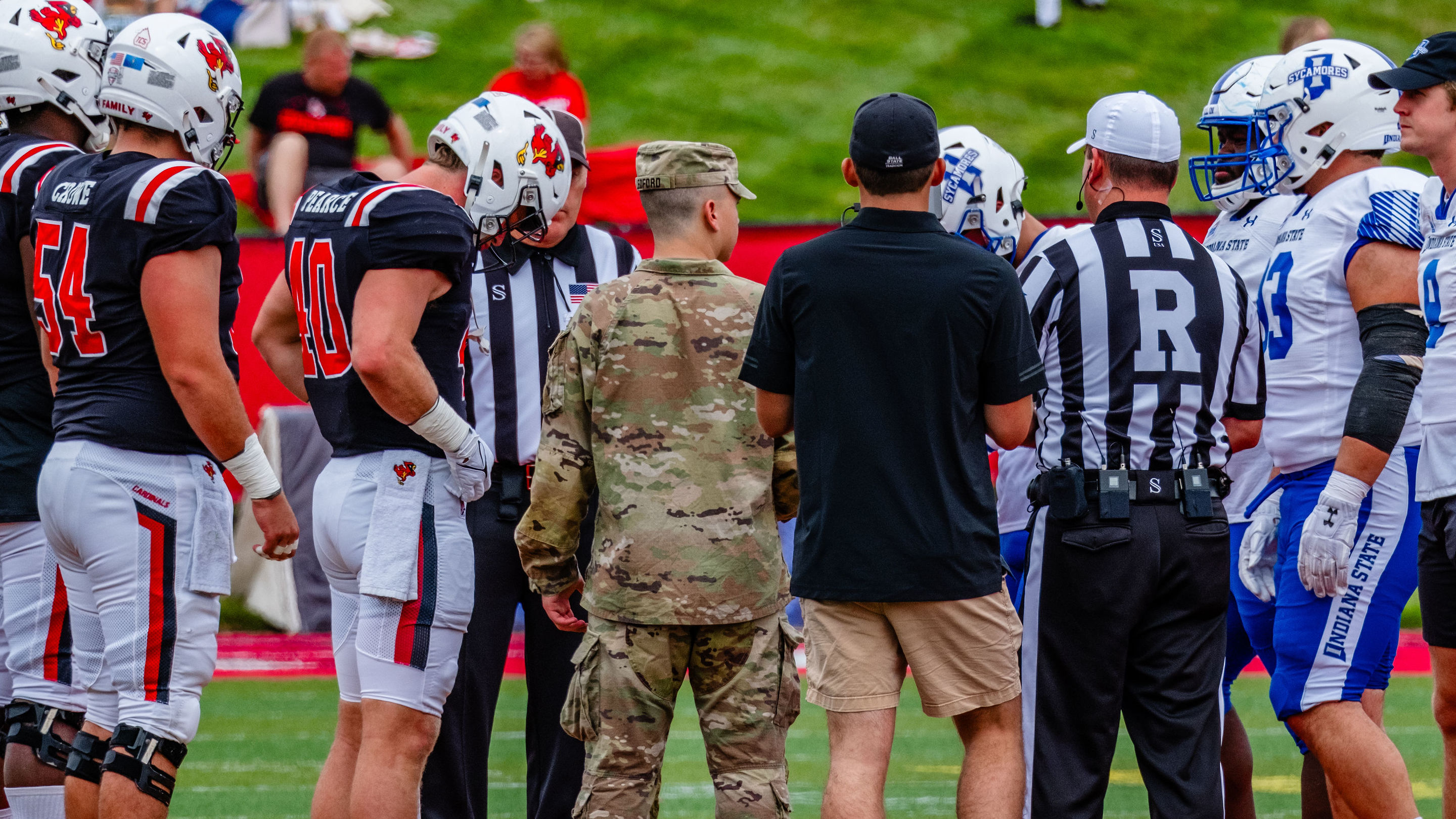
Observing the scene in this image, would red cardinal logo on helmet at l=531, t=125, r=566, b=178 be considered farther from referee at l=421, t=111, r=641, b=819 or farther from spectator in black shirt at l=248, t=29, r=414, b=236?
spectator in black shirt at l=248, t=29, r=414, b=236

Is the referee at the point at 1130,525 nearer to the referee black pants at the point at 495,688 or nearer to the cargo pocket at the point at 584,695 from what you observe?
the cargo pocket at the point at 584,695

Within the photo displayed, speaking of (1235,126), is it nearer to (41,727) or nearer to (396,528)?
(396,528)

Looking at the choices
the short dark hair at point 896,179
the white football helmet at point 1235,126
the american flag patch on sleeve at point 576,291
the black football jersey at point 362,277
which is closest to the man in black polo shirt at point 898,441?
the short dark hair at point 896,179

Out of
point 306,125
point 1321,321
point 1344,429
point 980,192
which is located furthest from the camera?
point 306,125

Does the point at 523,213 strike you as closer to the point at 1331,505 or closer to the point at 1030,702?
the point at 1030,702

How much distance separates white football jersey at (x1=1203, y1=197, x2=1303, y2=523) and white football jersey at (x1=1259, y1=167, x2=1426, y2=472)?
0.18 metres

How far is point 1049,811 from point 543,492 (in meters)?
1.50

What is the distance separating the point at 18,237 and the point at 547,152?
1401 mm

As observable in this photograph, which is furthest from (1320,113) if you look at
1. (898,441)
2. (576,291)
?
(576,291)

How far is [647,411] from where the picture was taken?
346 cm

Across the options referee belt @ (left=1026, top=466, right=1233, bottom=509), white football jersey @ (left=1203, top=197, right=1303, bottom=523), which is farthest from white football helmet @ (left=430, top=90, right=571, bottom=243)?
white football jersey @ (left=1203, top=197, right=1303, bottom=523)

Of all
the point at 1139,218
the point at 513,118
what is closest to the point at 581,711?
the point at 513,118

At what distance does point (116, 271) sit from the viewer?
3.52 metres

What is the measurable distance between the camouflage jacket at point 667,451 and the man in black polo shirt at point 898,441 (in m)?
0.11
